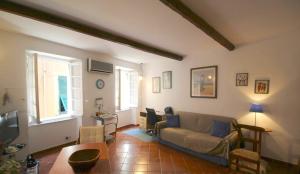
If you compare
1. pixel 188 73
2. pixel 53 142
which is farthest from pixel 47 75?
pixel 188 73

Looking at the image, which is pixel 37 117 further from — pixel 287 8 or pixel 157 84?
pixel 287 8

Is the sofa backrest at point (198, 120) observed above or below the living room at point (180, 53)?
below

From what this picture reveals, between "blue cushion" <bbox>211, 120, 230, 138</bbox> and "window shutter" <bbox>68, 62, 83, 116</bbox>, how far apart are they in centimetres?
333

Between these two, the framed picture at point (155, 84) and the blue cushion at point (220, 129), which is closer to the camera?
the blue cushion at point (220, 129)

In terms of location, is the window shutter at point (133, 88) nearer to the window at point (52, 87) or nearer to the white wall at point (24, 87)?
the white wall at point (24, 87)

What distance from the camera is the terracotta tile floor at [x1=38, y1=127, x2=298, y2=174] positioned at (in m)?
2.66

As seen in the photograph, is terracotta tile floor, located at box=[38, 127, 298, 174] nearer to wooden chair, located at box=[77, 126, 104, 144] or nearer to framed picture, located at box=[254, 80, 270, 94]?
wooden chair, located at box=[77, 126, 104, 144]

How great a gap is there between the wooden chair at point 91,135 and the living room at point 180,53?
0.73m

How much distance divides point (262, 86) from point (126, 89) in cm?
424

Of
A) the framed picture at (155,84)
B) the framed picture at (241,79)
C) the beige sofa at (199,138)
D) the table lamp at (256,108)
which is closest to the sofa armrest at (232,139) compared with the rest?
the beige sofa at (199,138)

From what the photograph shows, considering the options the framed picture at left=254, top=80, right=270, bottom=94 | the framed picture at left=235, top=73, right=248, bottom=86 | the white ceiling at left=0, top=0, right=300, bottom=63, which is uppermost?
the white ceiling at left=0, top=0, right=300, bottom=63

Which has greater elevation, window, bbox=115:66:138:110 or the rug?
window, bbox=115:66:138:110

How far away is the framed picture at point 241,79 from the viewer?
3340 mm

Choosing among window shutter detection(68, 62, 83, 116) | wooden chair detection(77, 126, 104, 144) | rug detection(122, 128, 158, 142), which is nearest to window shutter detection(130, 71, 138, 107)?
rug detection(122, 128, 158, 142)
